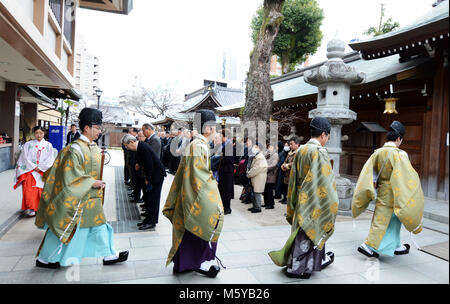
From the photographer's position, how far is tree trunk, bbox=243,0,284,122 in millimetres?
9086

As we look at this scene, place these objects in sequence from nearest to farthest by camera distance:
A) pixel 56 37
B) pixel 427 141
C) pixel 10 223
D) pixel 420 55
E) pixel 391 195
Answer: pixel 391 195
pixel 10 223
pixel 427 141
pixel 420 55
pixel 56 37

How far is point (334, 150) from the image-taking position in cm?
706

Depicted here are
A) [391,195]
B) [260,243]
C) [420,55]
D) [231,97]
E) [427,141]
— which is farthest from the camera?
[231,97]

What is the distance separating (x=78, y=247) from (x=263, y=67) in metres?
7.53

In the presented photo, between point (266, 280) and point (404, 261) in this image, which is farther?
point (404, 261)

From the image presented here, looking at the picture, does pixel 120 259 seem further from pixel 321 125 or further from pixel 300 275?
pixel 321 125

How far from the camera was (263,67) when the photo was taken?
9273 mm

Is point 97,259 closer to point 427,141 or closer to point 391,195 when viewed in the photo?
Result: point 391,195

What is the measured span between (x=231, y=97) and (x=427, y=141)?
2244 cm

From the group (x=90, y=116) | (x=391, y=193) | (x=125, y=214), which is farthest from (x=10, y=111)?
(x=391, y=193)

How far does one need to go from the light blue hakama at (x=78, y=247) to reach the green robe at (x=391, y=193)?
338 cm

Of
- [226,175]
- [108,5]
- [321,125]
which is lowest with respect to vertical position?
[226,175]

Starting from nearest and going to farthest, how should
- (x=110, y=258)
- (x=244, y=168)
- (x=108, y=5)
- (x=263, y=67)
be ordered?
(x=110, y=258) < (x=244, y=168) < (x=263, y=67) < (x=108, y=5)

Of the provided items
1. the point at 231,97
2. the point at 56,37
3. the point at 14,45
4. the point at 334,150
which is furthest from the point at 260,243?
the point at 231,97
